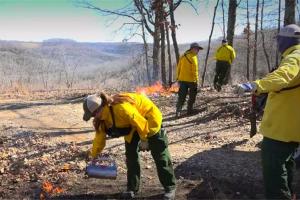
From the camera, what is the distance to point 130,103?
6371 millimetres

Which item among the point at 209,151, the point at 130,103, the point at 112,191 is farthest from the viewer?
the point at 209,151

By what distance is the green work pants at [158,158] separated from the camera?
22.1 ft

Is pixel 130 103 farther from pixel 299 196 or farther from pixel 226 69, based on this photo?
pixel 226 69

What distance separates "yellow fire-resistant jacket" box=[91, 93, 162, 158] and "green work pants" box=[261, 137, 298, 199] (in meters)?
1.63

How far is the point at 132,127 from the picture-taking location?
21.7 ft

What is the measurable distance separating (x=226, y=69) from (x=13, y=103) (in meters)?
7.56

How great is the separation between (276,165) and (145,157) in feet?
13.7

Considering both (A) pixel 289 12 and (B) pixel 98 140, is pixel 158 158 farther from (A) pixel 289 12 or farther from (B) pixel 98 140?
(A) pixel 289 12

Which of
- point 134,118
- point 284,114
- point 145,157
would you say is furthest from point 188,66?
point 284,114

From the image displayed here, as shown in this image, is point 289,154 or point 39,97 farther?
point 39,97

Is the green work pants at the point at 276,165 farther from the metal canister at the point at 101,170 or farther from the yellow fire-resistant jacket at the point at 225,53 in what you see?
the yellow fire-resistant jacket at the point at 225,53

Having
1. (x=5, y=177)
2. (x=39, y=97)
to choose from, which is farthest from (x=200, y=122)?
(x=39, y=97)

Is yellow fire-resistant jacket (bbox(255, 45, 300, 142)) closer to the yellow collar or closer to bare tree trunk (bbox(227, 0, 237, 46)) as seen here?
the yellow collar

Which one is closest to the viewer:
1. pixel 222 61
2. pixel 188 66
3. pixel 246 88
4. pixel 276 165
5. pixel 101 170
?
pixel 246 88
